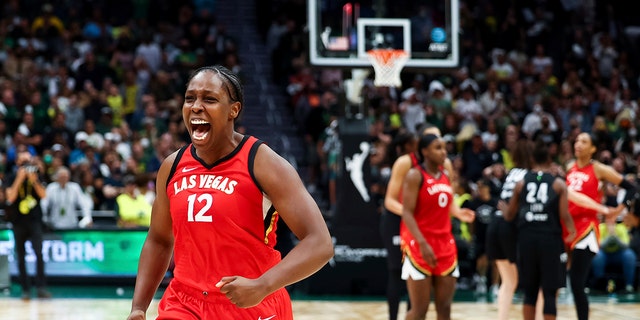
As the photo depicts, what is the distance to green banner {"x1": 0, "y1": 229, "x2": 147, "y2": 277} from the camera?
45.7ft

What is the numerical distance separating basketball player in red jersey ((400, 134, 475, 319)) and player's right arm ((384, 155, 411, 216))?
0.34 m

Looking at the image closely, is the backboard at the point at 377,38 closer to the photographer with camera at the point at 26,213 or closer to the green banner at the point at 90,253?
the green banner at the point at 90,253

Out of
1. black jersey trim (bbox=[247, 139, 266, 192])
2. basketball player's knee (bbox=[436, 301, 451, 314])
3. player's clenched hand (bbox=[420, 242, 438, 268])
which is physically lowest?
basketball player's knee (bbox=[436, 301, 451, 314])

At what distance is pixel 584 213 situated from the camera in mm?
9352

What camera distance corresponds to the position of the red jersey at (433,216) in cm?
767

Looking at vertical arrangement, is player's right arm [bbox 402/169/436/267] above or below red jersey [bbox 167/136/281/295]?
below

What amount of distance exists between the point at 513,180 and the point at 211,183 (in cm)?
517

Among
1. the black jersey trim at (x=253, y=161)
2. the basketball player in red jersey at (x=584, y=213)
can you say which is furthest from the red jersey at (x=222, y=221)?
the basketball player in red jersey at (x=584, y=213)

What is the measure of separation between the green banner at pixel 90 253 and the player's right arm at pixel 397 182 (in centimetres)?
609

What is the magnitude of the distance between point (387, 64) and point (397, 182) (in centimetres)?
432

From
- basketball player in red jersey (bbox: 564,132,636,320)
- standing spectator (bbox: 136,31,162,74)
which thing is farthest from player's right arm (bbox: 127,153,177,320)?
standing spectator (bbox: 136,31,162,74)

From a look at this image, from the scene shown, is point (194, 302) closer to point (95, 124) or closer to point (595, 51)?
point (95, 124)

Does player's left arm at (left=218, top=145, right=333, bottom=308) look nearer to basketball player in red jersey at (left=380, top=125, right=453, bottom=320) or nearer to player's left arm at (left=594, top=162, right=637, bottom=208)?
basketball player in red jersey at (left=380, top=125, right=453, bottom=320)

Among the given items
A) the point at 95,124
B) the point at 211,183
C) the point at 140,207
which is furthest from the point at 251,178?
the point at 95,124
